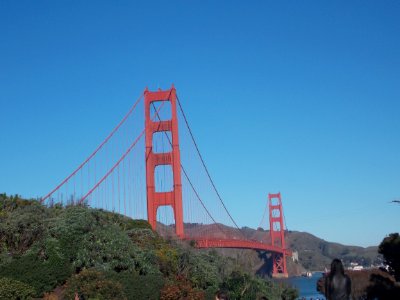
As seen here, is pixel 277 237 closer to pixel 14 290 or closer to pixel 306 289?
pixel 306 289

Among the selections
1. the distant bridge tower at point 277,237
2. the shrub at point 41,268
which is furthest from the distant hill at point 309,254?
the shrub at point 41,268

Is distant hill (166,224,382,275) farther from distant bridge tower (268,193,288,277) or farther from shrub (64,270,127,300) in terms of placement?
shrub (64,270,127,300)

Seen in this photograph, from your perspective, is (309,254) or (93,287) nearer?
(93,287)

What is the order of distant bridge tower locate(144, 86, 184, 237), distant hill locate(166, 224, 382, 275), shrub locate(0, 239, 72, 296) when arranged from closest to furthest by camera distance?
1. shrub locate(0, 239, 72, 296)
2. distant bridge tower locate(144, 86, 184, 237)
3. distant hill locate(166, 224, 382, 275)

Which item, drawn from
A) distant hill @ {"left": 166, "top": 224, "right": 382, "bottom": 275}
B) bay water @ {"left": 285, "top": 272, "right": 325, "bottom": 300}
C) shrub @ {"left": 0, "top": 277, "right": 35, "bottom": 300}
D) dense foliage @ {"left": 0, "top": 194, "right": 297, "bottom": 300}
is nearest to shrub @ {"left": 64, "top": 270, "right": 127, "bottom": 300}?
dense foliage @ {"left": 0, "top": 194, "right": 297, "bottom": 300}

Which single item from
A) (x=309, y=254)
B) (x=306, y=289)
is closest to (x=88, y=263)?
(x=306, y=289)

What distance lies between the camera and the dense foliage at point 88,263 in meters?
20.0

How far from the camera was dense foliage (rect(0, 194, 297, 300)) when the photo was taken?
1998cm

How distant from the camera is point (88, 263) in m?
22.1

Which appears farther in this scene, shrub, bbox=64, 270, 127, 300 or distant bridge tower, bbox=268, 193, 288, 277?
distant bridge tower, bbox=268, 193, 288, 277

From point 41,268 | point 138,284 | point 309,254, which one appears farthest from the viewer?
point 309,254

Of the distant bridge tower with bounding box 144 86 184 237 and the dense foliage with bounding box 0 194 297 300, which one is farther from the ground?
the distant bridge tower with bounding box 144 86 184 237

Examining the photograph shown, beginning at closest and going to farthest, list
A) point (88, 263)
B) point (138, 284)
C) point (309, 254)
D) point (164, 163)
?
point (138, 284)
point (88, 263)
point (164, 163)
point (309, 254)

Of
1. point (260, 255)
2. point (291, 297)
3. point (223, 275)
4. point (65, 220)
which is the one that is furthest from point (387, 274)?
point (260, 255)
